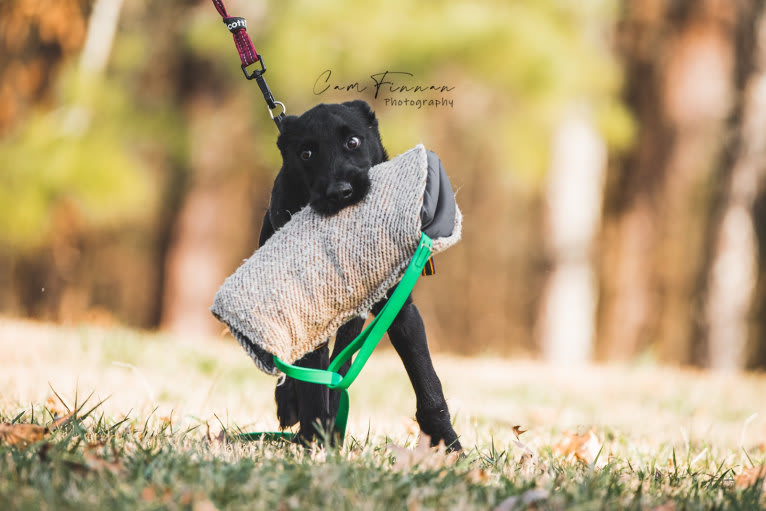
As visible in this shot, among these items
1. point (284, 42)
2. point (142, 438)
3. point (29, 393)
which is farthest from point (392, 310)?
point (284, 42)

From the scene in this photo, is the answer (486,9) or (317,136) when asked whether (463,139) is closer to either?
(486,9)

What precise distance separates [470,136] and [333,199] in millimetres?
8763

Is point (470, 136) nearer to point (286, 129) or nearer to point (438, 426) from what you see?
point (286, 129)

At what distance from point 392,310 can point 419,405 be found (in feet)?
A: 1.13

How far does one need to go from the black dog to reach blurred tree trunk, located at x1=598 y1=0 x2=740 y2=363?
22.8 feet

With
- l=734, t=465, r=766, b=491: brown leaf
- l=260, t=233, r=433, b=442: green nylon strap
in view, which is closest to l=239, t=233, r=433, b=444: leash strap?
l=260, t=233, r=433, b=442: green nylon strap

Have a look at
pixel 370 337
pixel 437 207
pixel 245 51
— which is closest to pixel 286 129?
pixel 245 51

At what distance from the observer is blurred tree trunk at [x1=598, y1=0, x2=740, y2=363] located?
8.76m

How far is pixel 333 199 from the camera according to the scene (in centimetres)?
219

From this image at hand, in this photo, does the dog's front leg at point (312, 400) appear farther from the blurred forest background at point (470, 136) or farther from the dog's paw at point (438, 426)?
the blurred forest background at point (470, 136)

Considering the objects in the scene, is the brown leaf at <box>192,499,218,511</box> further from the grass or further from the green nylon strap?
the green nylon strap

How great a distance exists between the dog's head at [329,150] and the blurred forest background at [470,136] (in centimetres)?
437

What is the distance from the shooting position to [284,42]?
7.13 meters

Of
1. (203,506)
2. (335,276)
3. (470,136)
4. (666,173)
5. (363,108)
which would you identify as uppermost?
(470,136)
